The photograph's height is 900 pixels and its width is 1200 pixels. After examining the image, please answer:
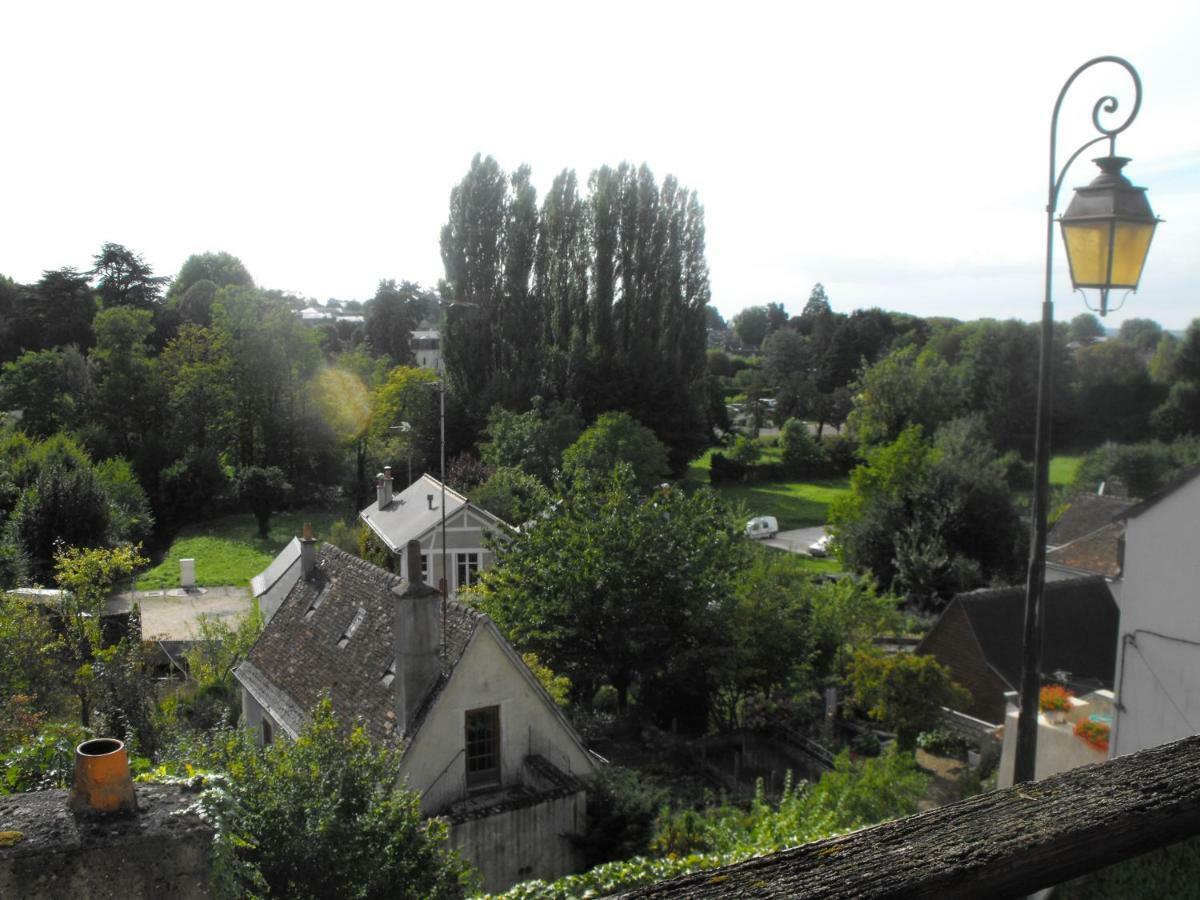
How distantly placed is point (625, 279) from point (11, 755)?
1785 inches

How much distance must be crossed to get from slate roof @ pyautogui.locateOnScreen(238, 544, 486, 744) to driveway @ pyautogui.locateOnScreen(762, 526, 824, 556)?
26124 mm

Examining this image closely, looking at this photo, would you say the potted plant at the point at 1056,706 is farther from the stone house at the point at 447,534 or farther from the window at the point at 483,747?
the stone house at the point at 447,534

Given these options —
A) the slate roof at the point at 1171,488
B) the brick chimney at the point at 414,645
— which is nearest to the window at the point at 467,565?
the brick chimney at the point at 414,645

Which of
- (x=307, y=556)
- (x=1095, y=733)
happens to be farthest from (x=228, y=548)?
(x=1095, y=733)

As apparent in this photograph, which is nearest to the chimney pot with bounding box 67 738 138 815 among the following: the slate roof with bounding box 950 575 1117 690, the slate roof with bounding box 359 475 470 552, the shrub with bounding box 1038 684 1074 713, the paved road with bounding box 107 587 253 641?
the shrub with bounding box 1038 684 1074 713

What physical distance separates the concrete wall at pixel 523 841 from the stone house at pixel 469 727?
0.01m

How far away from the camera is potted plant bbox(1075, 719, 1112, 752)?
11586 millimetres

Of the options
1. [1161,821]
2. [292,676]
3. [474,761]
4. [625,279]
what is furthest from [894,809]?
[625,279]

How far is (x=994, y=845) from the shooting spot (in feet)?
6.04

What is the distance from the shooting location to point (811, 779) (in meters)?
19.2

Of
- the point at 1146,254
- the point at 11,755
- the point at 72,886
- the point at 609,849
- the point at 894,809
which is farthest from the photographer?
the point at 609,849

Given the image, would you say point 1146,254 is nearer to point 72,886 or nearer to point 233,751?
point 72,886

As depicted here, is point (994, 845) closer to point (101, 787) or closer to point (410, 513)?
point (101, 787)

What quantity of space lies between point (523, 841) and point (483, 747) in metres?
1.53
